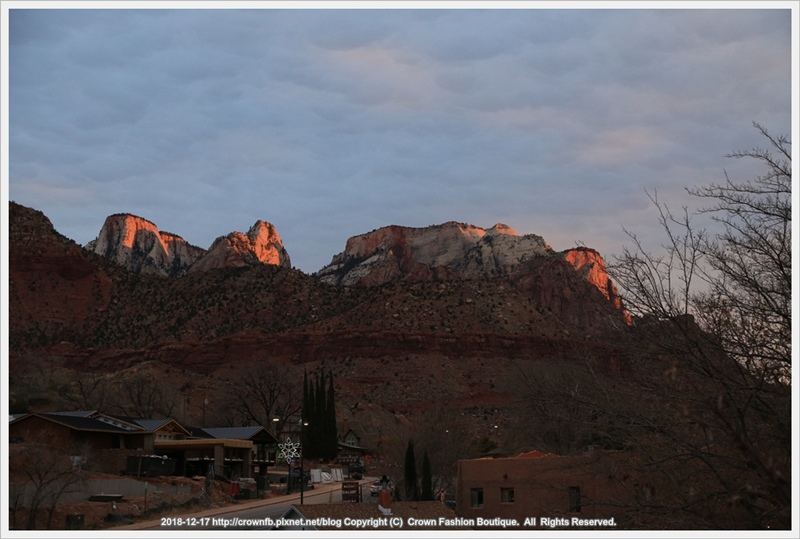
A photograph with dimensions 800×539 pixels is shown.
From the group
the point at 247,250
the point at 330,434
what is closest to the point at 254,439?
the point at 330,434

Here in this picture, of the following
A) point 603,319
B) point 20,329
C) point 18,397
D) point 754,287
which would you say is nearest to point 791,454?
point 754,287

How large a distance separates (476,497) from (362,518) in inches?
397

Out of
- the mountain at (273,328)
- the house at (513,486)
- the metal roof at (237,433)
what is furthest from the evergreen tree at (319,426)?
the house at (513,486)

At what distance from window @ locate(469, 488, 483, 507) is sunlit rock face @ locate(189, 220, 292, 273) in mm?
115362

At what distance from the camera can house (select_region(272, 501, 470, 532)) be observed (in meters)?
21.5

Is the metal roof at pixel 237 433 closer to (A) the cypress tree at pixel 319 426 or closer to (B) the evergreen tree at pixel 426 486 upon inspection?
(A) the cypress tree at pixel 319 426

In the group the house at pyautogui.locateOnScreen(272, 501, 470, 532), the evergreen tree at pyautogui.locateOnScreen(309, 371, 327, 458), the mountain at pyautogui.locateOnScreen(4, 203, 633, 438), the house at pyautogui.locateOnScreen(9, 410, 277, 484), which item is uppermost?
the mountain at pyautogui.locateOnScreen(4, 203, 633, 438)

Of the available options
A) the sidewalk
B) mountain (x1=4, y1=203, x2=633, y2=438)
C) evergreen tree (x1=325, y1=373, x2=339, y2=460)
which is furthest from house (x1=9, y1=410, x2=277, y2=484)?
mountain (x1=4, y1=203, x2=633, y2=438)

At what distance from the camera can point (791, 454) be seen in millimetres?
14203

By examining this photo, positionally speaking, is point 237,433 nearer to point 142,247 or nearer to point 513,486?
point 513,486

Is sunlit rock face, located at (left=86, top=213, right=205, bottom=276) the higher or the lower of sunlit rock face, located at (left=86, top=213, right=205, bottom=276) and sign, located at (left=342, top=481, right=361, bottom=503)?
the higher

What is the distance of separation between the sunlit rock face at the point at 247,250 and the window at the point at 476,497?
115362 mm

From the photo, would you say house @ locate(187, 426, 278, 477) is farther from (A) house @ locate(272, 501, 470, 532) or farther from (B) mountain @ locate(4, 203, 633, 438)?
(B) mountain @ locate(4, 203, 633, 438)

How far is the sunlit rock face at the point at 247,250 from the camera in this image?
16588 centimetres
